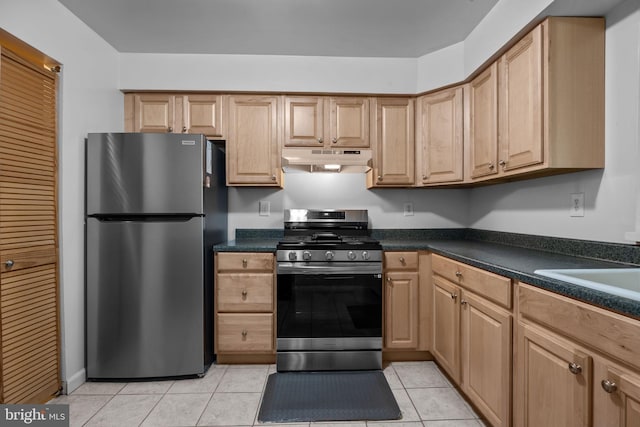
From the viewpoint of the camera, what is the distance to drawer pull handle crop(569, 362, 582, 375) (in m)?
1.02

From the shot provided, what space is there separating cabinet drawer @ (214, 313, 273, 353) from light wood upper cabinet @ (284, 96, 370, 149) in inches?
53.9

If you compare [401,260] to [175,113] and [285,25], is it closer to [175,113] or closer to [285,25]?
[285,25]

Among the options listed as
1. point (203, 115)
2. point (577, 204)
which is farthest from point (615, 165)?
point (203, 115)

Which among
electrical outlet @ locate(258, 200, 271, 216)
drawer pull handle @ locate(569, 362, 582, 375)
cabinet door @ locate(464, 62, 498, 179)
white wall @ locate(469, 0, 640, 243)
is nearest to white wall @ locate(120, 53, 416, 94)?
cabinet door @ locate(464, 62, 498, 179)

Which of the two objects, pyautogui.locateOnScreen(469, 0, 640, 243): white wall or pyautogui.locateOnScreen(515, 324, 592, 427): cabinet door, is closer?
pyautogui.locateOnScreen(515, 324, 592, 427): cabinet door

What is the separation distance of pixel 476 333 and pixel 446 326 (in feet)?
1.25

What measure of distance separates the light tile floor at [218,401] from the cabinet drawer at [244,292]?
46 cm

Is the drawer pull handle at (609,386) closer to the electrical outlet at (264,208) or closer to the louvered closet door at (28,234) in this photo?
the electrical outlet at (264,208)

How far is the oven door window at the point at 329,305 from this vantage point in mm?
2256

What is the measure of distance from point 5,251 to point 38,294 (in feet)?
1.08

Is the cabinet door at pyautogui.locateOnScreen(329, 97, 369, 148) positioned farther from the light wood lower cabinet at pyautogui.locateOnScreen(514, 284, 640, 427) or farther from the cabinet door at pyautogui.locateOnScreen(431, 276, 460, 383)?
the light wood lower cabinet at pyautogui.locateOnScreen(514, 284, 640, 427)

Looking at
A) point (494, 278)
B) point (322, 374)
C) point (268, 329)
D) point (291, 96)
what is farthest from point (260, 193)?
point (494, 278)

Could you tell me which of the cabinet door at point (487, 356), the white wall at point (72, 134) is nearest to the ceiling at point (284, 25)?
the white wall at point (72, 134)

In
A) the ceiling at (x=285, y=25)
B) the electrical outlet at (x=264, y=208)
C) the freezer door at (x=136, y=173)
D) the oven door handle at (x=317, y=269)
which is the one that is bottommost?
the oven door handle at (x=317, y=269)
